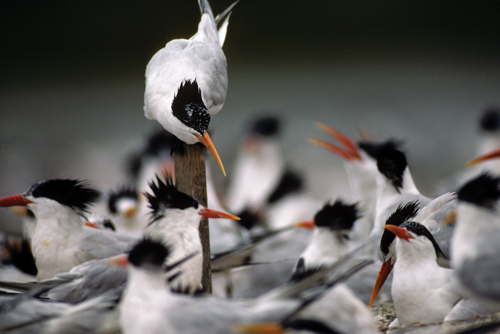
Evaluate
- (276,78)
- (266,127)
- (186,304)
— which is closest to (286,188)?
(266,127)

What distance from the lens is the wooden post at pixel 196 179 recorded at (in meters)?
2.56

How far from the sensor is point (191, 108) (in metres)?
2.47

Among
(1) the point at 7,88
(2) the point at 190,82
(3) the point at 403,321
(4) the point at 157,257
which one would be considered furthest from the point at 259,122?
(4) the point at 157,257

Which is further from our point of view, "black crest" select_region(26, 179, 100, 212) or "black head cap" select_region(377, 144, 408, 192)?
"black head cap" select_region(377, 144, 408, 192)

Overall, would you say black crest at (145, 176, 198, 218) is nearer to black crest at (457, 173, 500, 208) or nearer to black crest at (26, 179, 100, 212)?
black crest at (26, 179, 100, 212)

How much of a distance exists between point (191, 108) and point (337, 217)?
37.8 inches

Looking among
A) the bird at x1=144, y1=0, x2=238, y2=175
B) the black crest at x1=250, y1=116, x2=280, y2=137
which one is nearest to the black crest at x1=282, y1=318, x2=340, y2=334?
the bird at x1=144, y1=0, x2=238, y2=175

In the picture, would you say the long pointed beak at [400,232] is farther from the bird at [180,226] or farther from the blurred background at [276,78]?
the blurred background at [276,78]

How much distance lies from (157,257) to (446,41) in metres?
4.32

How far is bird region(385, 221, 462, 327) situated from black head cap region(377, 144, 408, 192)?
2.94ft

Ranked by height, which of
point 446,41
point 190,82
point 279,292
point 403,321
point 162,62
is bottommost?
point 403,321

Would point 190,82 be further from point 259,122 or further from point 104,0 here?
→ point 104,0

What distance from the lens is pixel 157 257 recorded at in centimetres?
178

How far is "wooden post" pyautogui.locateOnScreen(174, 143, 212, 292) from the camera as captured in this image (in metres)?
2.56
